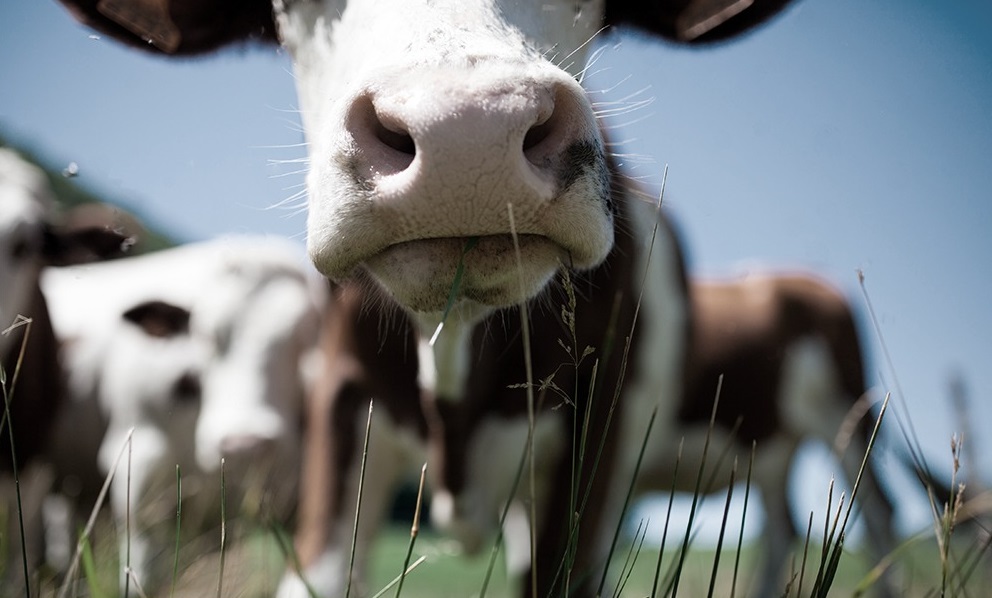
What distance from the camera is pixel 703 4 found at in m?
2.29

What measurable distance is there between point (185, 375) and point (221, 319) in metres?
0.48

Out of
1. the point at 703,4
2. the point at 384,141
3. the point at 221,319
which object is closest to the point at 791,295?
→ the point at 703,4

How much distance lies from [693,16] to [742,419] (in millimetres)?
1236

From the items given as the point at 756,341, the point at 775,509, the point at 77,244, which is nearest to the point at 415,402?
the point at 756,341

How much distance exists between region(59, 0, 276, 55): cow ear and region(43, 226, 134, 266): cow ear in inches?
71.9

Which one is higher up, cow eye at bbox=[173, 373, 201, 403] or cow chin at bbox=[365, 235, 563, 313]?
cow chin at bbox=[365, 235, 563, 313]

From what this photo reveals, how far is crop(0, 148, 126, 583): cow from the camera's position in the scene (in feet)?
11.7

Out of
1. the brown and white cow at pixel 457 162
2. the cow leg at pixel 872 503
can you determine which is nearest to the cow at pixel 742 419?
the cow leg at pixel 872 503

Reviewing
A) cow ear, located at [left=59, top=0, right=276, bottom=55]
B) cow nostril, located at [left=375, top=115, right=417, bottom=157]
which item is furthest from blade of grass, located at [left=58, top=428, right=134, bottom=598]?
cow ear, located at [left=59, top=0, right=276, bottom=55]

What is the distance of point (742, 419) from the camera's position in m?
2.70

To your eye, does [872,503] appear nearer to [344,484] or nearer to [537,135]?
[344,484]

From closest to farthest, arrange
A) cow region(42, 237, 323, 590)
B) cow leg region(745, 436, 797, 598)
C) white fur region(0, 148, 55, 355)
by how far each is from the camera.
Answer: white fur region(0, 148, 55, 355) → cow region(42, 237, 323, 590) → cow leg region(745, 436, 797, 598)

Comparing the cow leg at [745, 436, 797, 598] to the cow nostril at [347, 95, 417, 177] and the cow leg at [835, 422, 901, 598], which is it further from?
the cow nostril at [347, 95, 417, 177]

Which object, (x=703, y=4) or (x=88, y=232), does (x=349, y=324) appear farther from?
(x=88, y=232)
